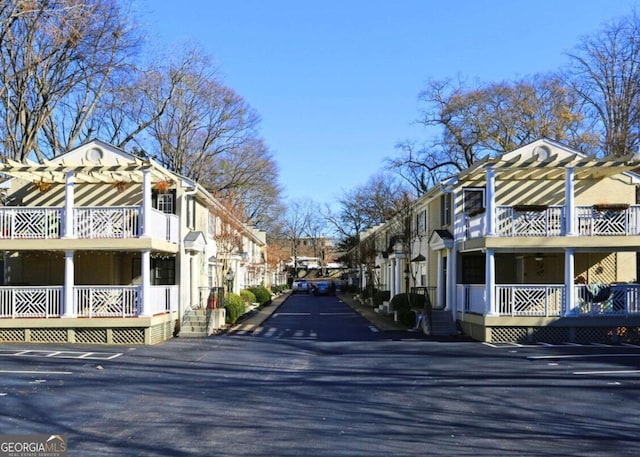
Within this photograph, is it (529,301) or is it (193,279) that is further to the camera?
(193,279)

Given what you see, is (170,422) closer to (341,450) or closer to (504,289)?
(341,450)

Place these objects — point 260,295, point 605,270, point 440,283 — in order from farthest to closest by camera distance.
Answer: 1. point 260,295
2. point 440,283
3. point 605,270

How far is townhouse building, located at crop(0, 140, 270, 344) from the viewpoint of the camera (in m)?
21.1

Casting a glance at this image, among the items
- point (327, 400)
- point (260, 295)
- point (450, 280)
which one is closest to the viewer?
point (327, 400)

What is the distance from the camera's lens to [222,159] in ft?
A: 177

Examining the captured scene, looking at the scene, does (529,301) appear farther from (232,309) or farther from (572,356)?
(232,309)

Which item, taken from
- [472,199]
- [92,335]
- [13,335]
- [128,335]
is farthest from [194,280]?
[472,199]

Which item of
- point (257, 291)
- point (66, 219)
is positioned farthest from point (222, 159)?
point (66, 219)

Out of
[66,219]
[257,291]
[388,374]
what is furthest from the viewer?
[257,291]

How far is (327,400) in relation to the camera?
38.2 ft

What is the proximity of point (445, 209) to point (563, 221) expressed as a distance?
564cm

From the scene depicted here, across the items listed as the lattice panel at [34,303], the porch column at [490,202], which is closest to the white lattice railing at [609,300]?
the porch column at [490,202]

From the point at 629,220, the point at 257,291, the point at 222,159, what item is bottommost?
the point at 257,291

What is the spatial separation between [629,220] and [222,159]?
120 ft
